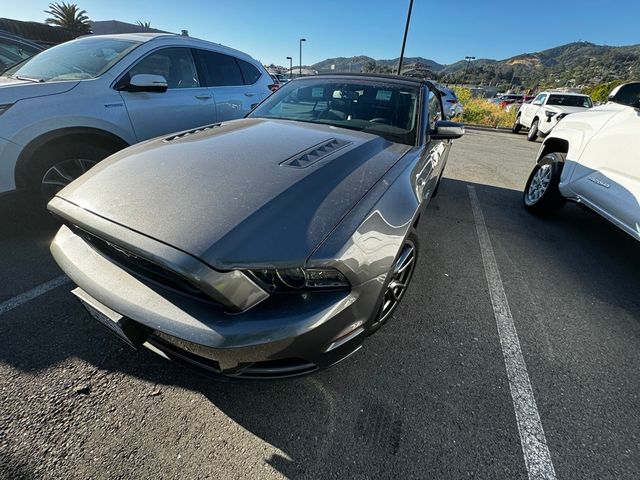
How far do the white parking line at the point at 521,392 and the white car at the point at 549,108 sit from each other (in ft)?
35.0

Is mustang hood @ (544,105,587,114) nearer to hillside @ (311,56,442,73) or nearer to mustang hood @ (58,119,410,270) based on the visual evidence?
hillside @ (311,56,442,73)

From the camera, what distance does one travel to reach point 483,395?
171 cm

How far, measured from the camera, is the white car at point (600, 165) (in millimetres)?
2695

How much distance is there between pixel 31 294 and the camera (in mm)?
2223

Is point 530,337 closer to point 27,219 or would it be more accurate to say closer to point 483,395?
point 483,395

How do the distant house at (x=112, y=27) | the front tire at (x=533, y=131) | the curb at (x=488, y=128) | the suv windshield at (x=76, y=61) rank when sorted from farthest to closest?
the distant house at (x=112, y=27) → the curb at (x=488, y=128) → the front tire at (x=533, y=131) → the suv windshield at (x=76, y=61)

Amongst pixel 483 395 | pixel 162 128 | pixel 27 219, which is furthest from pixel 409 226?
pixel 27 219

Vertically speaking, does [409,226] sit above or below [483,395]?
above

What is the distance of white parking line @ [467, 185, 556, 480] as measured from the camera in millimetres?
1418

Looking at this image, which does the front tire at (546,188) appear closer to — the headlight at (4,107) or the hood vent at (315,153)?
the hood vent at (315,153)

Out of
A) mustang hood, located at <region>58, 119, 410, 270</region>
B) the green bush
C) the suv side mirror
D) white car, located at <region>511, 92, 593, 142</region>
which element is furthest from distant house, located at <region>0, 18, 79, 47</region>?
the suv side mirror

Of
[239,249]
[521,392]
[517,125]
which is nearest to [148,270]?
[239,249]

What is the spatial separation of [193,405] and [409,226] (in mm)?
1520

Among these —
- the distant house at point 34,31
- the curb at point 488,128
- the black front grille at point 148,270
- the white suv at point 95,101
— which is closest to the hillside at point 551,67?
the curb at point 488,128
